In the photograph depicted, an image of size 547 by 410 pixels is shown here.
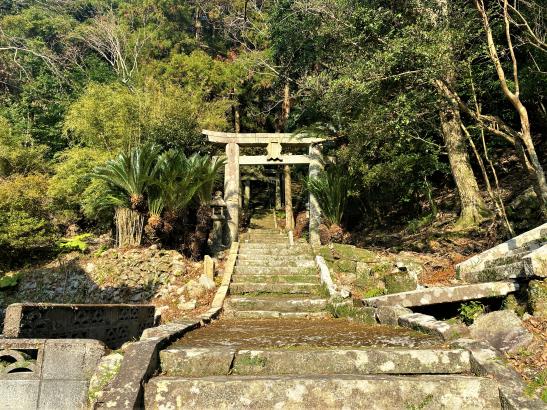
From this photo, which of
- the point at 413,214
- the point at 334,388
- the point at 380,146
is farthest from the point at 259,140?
the point at 334,388

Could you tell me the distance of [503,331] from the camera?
10.8 ft

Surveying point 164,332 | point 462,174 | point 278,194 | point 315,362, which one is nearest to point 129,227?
point 164,332

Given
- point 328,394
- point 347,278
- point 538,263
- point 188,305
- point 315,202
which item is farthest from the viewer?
point 315,202

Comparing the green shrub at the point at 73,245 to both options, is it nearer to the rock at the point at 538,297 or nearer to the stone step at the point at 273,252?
the stone step at the point at 273,252

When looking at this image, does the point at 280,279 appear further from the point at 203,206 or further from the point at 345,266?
the point at 203,206

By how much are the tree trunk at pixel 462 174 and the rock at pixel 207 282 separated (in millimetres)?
5778

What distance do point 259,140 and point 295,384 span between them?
476 inches

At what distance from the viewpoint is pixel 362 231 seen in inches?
575

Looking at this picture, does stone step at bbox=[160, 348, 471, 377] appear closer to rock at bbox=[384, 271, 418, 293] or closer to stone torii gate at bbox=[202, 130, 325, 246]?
rock at bbox=[384, 271, 418, 293]

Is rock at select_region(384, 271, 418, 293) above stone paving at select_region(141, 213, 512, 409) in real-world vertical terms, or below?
below

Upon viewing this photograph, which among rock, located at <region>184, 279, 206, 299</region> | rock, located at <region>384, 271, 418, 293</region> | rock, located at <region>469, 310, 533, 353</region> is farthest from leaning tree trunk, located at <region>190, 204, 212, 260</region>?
rock, located at <region>469, 310, 533, 353</region>

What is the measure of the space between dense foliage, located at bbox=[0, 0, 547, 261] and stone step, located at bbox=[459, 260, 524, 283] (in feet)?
6.89

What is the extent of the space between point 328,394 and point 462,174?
8.45 metres

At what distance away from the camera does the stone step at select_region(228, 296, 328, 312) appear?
6871 millimetres
